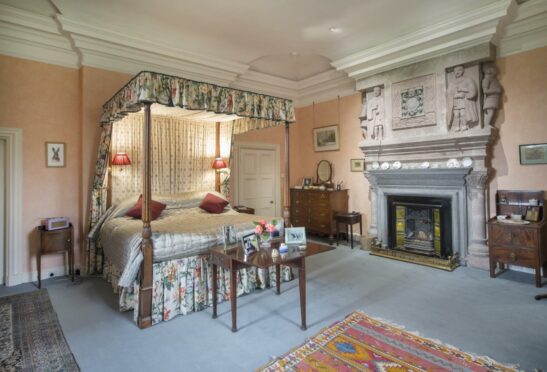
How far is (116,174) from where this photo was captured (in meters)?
4.94

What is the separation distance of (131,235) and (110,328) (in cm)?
93

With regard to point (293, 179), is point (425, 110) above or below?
above

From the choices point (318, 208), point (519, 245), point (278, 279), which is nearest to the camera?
point (278, 279)

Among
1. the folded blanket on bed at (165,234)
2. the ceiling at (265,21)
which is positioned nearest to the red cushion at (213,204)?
the folded blanket on bed at (165,234)

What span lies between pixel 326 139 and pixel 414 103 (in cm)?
223

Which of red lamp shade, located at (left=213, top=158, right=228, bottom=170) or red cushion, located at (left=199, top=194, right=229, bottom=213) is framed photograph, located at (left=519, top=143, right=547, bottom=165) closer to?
red cushion, located at (left=199, top=194, right=229, bottom=213)

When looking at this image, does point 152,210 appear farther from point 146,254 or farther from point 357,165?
point 357,165

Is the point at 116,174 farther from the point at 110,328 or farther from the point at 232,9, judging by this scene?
the point at 232,9

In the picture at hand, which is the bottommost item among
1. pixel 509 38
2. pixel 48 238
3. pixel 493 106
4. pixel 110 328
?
pixel 110 328

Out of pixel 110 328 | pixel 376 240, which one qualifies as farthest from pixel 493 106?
pixel 110 328

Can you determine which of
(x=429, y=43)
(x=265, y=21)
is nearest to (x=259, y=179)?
(x=265, y=21)

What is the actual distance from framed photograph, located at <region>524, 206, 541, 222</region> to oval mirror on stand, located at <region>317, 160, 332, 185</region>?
3614 mm

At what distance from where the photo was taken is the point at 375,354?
8.20 feet

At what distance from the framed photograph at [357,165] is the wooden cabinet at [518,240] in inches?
97.6
